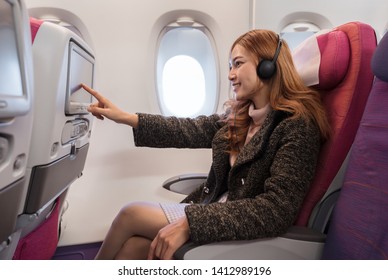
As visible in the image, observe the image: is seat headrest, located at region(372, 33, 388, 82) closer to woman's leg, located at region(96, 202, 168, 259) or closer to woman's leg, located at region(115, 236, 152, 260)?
woman's leg, located at region(96, 202, 168, 259)

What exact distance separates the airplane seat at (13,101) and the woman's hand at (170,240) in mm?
396

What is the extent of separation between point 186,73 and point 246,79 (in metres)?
1.24

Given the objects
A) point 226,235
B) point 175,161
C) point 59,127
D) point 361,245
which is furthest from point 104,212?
point 361,245

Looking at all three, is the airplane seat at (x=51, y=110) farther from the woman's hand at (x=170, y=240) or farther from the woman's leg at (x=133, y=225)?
the woman's hand at (x=170, y=240)

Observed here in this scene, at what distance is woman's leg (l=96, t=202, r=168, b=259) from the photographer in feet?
3.44

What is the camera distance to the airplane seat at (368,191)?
0.72 meters

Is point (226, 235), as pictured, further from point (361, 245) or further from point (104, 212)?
point (104, 212)

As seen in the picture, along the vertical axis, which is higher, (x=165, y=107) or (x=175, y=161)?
(x=165, y=107)

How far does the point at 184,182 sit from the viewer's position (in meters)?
2.10

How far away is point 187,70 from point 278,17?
77cm

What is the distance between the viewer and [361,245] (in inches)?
29.9

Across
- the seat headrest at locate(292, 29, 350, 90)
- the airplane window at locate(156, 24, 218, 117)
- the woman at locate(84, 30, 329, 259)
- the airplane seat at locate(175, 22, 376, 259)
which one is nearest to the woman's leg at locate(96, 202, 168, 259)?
the woman at locate(84, 30, 329, 259)

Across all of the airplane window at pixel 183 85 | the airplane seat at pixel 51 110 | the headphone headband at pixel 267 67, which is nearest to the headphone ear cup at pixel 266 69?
the headphone headband at pixel 267 67
